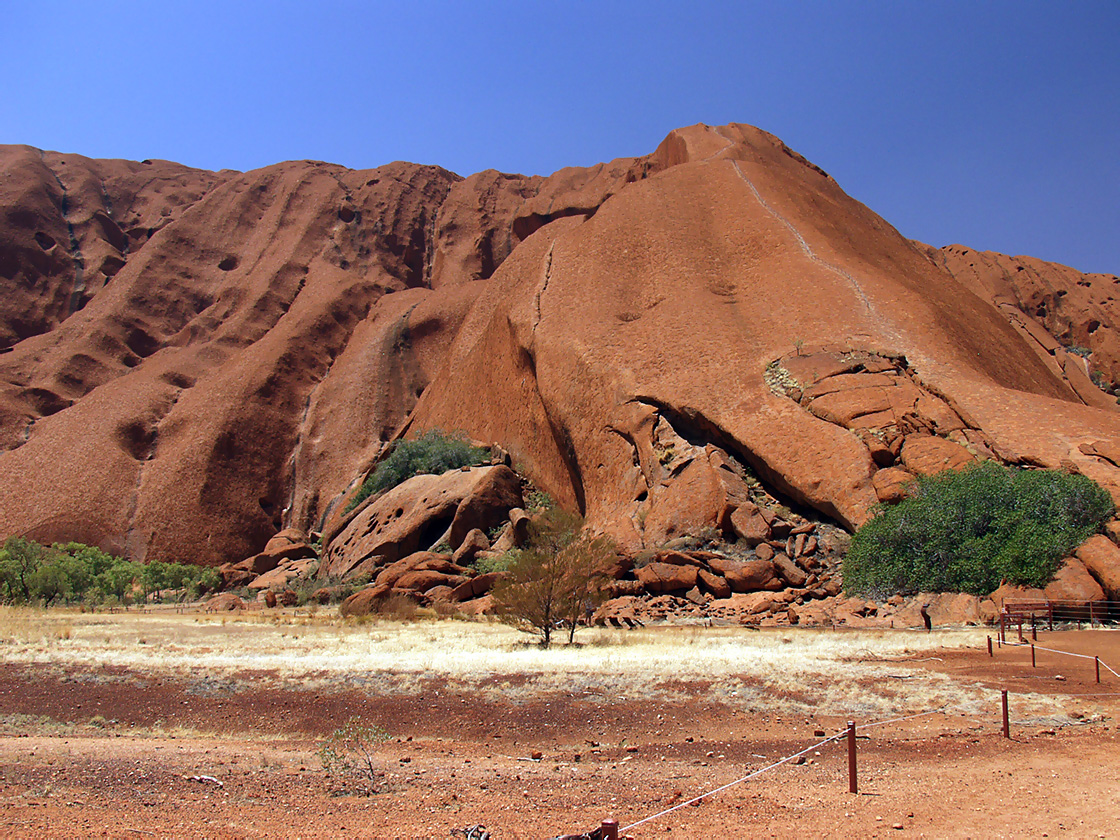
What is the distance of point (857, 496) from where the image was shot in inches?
850

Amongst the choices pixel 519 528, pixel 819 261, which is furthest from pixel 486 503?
pixel 819 261

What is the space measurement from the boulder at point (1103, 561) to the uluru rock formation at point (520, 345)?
3137mm

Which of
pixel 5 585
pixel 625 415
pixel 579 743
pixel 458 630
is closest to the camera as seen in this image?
pixel 579 743

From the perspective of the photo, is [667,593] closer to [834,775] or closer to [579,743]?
[579,743]

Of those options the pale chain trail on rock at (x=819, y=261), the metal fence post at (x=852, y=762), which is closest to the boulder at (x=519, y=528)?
the pale chain trail on rock at (x=819, y=261)

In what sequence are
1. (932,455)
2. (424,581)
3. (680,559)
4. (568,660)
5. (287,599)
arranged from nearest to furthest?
(568,660) < (680,559) < (932,455) < (424,581) < (287,599)

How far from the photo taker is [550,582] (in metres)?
17.0

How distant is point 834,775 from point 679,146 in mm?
44921

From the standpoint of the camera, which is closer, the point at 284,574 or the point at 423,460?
the point at 423,460

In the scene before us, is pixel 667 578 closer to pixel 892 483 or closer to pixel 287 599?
pixel 892 483

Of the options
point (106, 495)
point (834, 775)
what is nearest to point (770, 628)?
point (834, 775)

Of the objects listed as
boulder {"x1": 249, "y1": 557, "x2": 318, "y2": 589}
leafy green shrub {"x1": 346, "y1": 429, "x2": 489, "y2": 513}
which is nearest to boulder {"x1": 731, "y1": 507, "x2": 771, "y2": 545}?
leafy green shrub {"x1": 346, "y1": 429, "x2": 489, "y2": 513}

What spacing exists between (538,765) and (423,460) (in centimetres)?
2969

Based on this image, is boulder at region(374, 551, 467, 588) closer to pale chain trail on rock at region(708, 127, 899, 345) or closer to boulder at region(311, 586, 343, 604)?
boulder at region(311, 586, 343, 604)
